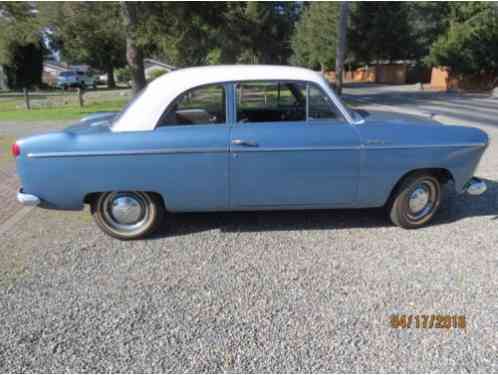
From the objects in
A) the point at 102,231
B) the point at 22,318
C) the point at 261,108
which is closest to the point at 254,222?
the point at 261,108

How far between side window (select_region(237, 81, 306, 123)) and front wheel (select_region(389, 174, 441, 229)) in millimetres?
1304

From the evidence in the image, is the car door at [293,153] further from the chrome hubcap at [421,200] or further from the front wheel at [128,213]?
the front wheel at [128,213]

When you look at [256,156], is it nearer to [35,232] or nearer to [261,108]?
[261,108]

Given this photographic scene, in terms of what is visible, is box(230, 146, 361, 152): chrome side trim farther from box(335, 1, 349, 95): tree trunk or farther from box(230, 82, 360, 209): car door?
box(335, 1, 349, 95): tree trunk

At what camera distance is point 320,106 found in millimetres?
3607

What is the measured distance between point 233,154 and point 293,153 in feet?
1.87

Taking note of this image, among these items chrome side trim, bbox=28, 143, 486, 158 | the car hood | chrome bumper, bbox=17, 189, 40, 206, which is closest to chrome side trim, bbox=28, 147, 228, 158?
chrome side trim, bbox=28, 143, 486, 158

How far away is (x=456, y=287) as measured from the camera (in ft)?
9.68

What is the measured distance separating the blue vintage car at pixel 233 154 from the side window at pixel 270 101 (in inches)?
0.4

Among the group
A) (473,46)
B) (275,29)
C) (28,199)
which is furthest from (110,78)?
(28,199)

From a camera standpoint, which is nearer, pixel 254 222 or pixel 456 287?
pixel 456 287

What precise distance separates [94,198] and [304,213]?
234 cm
